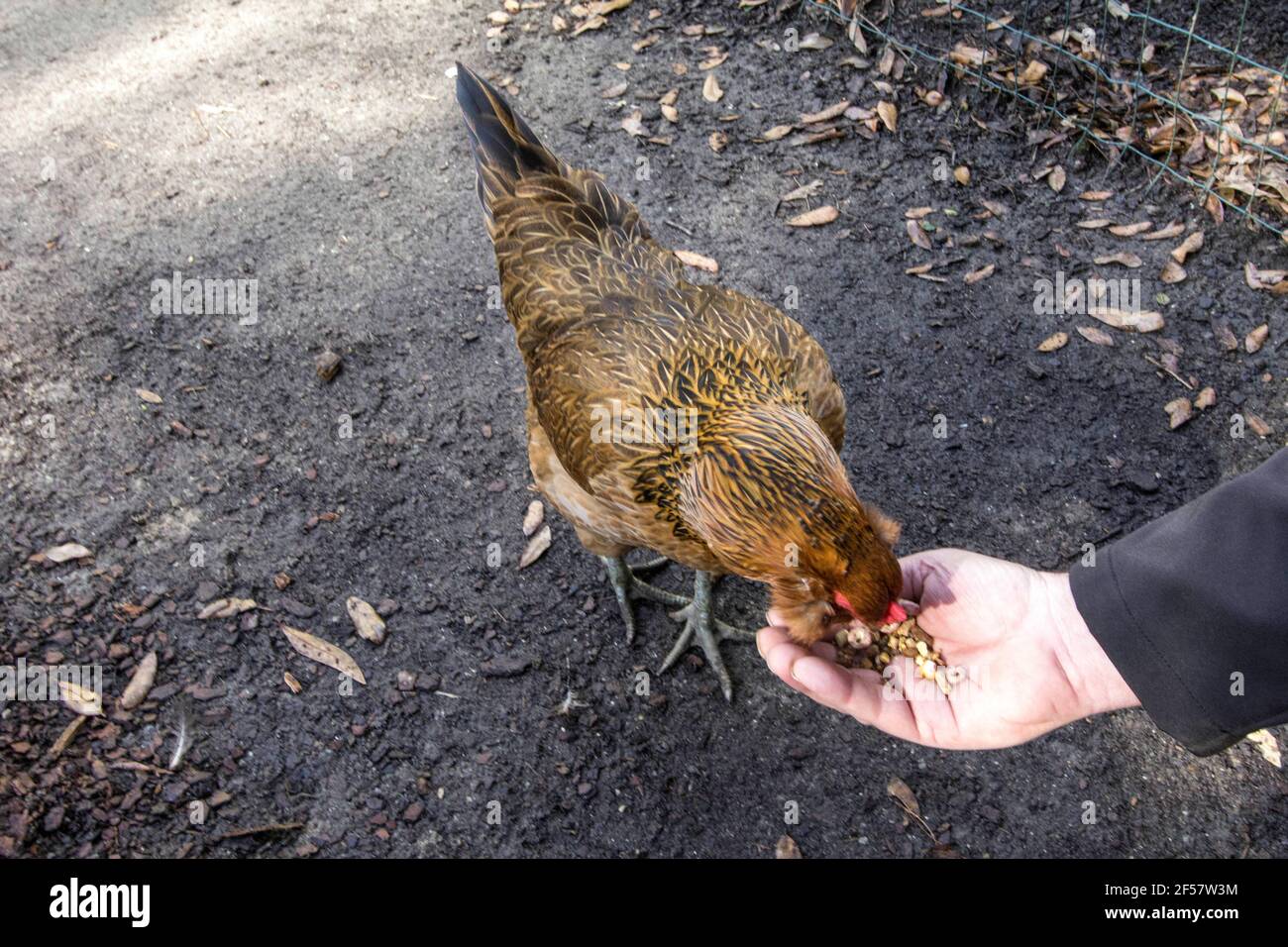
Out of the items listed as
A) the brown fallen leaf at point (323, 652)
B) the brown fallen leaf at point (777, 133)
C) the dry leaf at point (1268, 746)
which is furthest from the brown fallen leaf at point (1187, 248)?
the brown fallen leaf at point (323, 652)

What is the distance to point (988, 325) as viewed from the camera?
5387mm

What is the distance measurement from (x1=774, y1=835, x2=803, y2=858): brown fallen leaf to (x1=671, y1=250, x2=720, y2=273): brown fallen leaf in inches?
127

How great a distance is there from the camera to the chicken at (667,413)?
10.3 ft

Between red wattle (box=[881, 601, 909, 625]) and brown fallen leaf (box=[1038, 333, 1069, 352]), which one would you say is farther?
brown fallen leaf (box=[1038, 333, 1069, 352])

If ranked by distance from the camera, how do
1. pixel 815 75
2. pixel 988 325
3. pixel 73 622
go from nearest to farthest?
pixel 73 622, pixel 988 325, pixel 815 75

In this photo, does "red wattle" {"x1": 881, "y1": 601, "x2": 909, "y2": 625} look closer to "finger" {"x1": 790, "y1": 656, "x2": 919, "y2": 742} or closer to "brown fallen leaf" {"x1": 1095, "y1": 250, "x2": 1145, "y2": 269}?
"finger" {"x1": 790, "y1": 656, "x2": 919, "y2": 742}

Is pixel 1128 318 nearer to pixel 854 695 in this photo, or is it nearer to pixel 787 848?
pixel 854 695

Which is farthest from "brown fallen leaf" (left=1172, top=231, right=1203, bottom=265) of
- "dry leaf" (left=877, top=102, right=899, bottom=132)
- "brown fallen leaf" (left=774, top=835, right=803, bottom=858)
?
"brown fallen leaf" (left=774, top=835, right=803, bottom=858)

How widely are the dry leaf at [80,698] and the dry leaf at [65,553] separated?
68 cm

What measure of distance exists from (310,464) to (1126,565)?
3.79m

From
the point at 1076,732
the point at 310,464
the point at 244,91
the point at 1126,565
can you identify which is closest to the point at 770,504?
the point at 1126,565

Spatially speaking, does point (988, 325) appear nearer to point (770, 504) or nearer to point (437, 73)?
point (770, 504)

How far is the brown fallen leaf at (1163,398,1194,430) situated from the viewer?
4.89 m

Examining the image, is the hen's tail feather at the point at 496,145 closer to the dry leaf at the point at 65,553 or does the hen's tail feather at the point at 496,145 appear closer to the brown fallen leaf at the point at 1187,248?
the dry leaf at the point at 65,553
